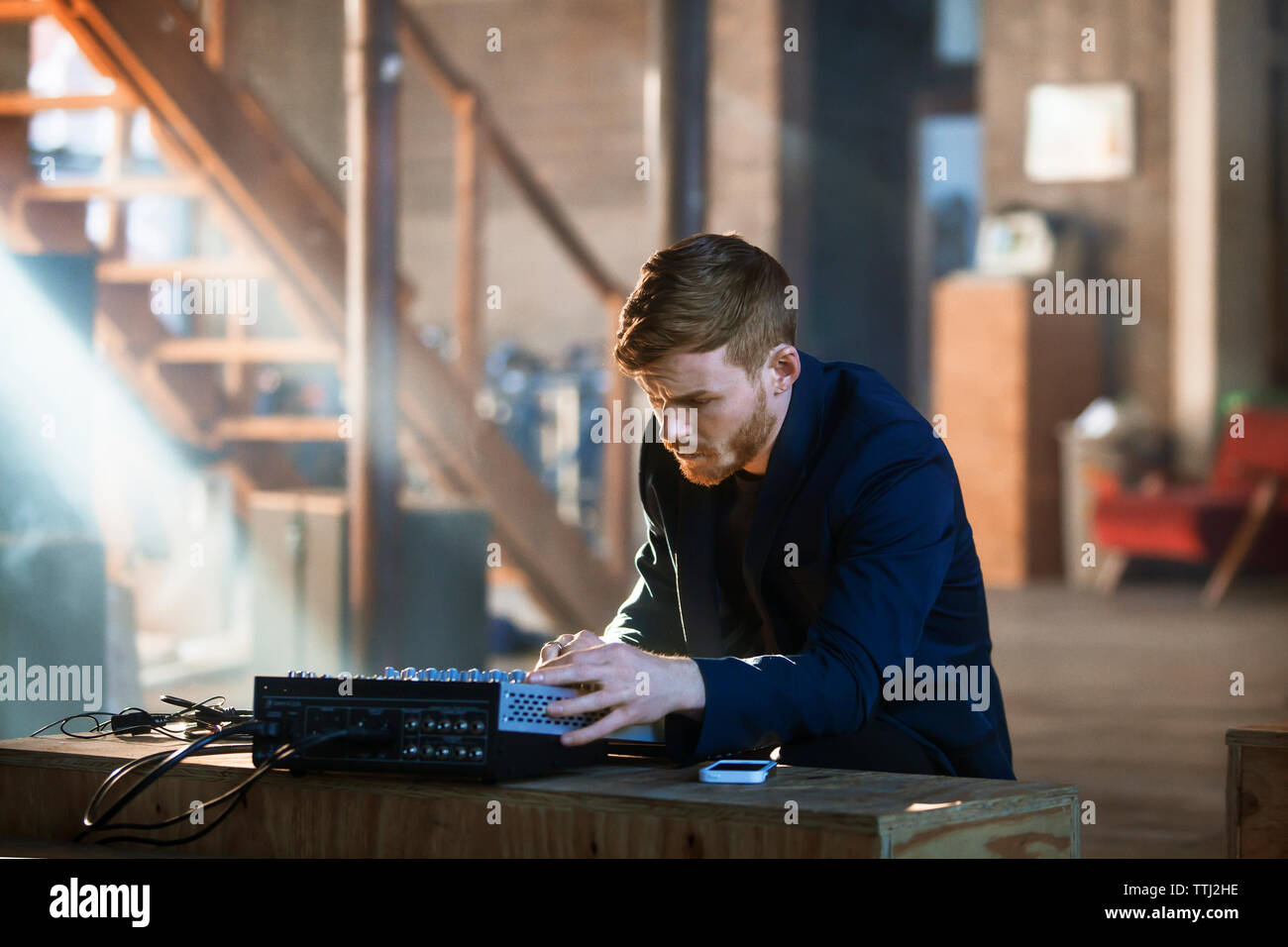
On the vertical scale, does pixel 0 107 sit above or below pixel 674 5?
below

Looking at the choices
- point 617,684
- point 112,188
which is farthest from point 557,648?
point 112,188

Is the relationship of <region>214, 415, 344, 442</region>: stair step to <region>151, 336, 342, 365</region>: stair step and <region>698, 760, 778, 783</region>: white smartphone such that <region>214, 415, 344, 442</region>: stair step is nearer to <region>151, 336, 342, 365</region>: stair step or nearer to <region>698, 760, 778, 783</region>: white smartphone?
<region>151, 336, 342, 365</region>: stair step

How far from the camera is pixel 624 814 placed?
4.67 feet

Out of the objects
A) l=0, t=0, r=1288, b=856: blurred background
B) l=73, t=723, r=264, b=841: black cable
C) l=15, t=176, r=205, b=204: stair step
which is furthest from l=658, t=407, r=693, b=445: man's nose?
l=15, t=176, r=205, b=204: stair step

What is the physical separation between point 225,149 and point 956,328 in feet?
16.9

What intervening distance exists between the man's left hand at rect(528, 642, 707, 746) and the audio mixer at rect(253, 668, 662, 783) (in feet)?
0.06

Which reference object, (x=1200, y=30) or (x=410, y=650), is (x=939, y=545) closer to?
(x=410, y=650)

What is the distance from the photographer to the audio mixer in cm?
150

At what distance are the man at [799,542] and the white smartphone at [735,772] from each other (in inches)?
3.1

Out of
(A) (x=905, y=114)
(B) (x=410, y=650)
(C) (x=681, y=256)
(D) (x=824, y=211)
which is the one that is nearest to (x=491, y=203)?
(D) (x=824, y=211)

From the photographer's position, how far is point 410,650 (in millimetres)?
5168

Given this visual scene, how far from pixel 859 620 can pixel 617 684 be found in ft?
1.04

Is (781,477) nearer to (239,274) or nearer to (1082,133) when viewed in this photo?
(239,274)

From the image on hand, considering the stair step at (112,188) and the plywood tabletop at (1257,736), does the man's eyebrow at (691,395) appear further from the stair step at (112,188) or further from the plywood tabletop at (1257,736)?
the stair step at (112,188)
